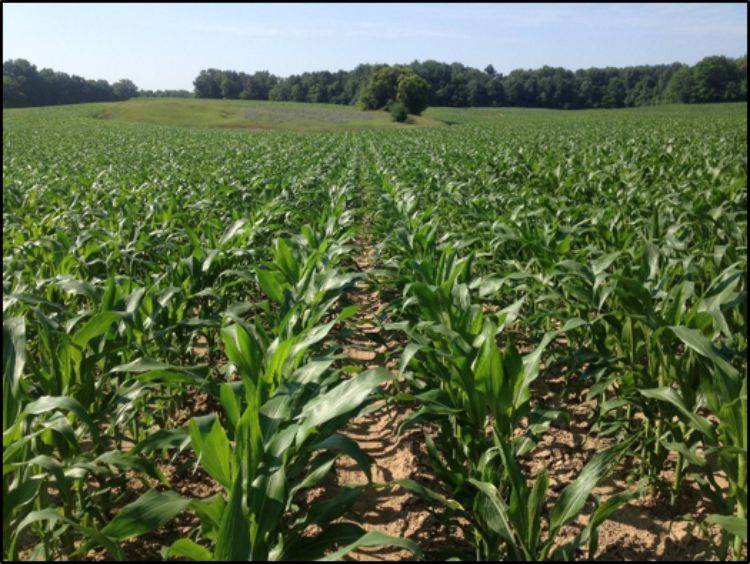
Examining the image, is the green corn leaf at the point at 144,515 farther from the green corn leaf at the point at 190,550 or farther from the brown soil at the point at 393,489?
the brown soil at the point at 393,489

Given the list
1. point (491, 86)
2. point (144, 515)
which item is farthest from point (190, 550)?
point (491, 86)

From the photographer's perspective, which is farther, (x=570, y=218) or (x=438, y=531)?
(x=570, y=218)

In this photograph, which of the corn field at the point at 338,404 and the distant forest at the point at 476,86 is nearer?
the corn field at the point at 338,404

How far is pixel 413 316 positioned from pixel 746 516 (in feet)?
7.60

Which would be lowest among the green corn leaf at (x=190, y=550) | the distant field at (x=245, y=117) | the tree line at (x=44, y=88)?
the green corn leaf at (x=190, y=550)

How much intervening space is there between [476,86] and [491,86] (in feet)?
10.9

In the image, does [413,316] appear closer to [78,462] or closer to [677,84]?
[78,462]

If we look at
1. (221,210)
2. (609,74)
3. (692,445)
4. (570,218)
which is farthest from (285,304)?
(609,74)

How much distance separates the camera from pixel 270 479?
1.67 meters

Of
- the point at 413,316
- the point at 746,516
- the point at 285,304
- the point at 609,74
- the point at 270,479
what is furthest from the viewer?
the point at 609,74

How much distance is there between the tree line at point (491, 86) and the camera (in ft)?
302

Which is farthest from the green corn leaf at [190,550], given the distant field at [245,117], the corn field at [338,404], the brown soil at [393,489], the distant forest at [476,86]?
the distant forest at [476,86]

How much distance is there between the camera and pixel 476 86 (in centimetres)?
9262

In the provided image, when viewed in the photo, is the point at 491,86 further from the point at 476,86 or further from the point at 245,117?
the point at 245,117
